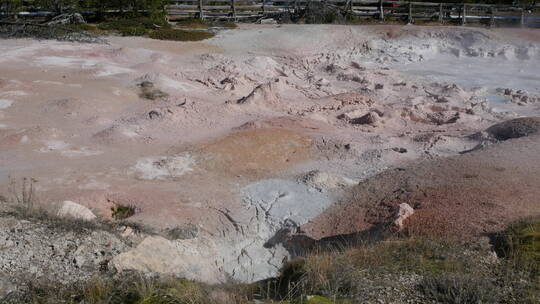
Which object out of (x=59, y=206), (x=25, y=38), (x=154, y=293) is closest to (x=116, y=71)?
(x=25, y=38)

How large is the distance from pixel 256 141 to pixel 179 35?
1051cm

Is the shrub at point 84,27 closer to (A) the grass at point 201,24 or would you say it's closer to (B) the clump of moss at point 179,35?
(B) the clump of moss at point 179,35

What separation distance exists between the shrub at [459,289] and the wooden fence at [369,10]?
72.6 ft

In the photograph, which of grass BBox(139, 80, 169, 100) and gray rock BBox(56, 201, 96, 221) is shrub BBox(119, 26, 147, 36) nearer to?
grass BBox(139, 80, 169, 100)

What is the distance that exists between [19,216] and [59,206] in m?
1.04

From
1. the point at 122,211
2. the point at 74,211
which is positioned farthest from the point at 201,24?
the point at 74,211

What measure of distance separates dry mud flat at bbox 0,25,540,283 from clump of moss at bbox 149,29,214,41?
72 cm

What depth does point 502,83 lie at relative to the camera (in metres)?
17.6

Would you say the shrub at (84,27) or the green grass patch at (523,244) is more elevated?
the shrub at (84,27)

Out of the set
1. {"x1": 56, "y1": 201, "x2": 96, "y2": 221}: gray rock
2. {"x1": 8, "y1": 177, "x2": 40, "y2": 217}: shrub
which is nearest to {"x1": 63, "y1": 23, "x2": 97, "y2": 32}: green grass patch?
{"x1": 8, "y1": 177, "x2": 40, "y2": 217}: shrub

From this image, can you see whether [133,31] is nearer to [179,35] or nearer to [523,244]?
[179,35]

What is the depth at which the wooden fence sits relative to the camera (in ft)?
85.5

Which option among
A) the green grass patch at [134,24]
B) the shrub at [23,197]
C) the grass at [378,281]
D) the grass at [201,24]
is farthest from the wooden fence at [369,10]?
the grass at [378,281]

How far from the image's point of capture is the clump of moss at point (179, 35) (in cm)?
2033
